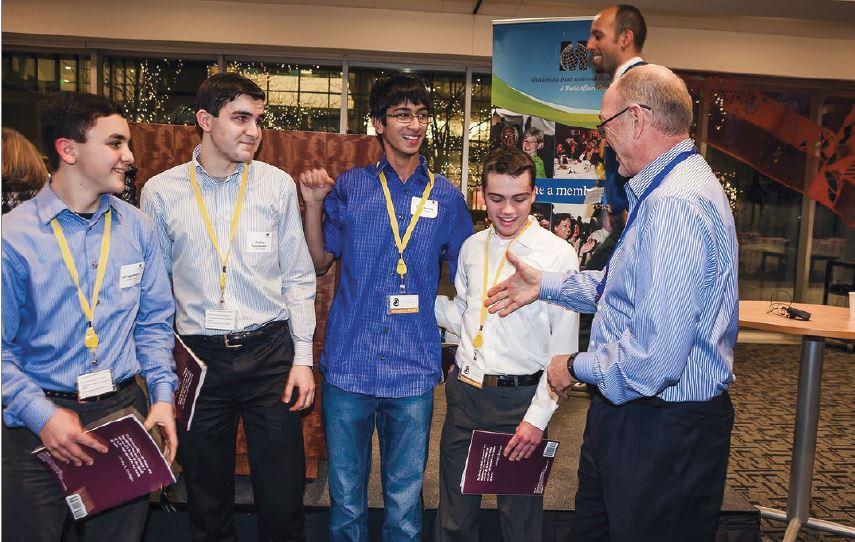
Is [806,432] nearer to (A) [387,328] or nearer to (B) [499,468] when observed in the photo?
(B) [499,468]

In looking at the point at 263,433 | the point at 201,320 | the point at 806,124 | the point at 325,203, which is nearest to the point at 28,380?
the point at 201,320

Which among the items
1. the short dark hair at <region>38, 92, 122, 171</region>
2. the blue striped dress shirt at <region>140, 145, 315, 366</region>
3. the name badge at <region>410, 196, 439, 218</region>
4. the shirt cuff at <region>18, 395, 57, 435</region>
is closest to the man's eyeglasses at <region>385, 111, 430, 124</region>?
the name badge at <region>410, 196, 439, 218</region>

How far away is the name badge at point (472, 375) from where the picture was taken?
2127 mm

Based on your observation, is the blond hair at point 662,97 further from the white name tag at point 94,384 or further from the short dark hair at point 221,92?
the white name tag at point 94,384

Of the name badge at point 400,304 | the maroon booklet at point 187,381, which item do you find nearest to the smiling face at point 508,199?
the name badge at point 400,304

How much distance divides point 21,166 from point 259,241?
995 millimetres

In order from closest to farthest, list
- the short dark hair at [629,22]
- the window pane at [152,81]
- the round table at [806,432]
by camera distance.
Result: the round table at [806,432]
the short dark hair at [629,22]
the window pane at [152,81]

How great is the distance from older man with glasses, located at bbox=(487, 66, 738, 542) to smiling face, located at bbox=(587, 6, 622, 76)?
5.10 ft

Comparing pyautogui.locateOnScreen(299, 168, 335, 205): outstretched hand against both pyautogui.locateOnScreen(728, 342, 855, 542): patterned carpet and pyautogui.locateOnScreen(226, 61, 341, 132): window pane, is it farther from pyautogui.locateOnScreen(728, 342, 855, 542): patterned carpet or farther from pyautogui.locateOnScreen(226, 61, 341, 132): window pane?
pyautogui.locateOnScreen(226, 61, 341, 132): window pane

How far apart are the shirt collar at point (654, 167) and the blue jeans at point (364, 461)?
972 mm

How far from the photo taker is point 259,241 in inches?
84.0

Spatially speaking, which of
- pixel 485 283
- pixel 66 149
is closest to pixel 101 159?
pixel 66 149

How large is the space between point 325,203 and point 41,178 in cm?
111

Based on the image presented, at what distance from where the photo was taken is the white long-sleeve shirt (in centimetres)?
212
